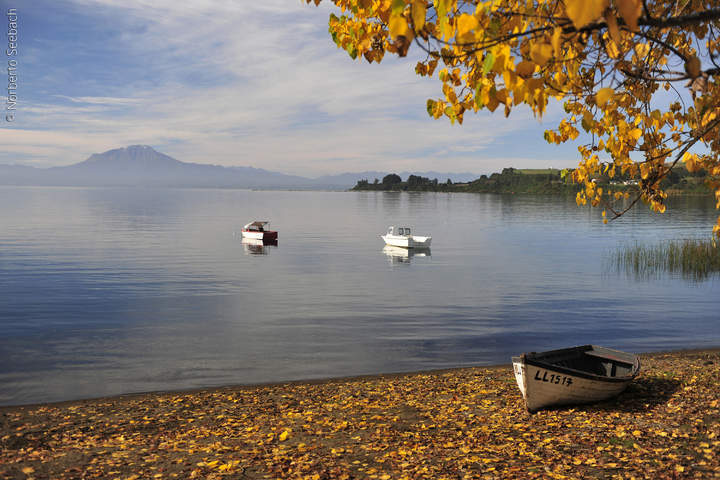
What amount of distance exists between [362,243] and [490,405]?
68.9 metres

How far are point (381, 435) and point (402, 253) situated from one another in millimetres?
58082

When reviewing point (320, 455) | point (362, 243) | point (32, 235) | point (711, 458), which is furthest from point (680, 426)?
point (32, 235)

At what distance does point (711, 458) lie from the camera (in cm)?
1009

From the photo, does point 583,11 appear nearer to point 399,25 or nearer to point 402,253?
point 399,25

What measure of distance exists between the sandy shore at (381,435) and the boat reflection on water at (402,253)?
153ft

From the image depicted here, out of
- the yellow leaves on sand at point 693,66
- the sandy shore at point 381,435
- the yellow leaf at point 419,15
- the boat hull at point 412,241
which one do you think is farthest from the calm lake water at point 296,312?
the yellow leaves on sand at point 693,66

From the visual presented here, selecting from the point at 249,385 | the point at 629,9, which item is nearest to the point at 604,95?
the point at 629,9

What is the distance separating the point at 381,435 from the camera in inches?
495

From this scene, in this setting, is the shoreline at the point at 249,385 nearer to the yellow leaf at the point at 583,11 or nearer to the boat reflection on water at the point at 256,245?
the yellow leaf at the point at 583,11

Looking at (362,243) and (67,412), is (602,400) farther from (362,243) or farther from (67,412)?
(362,243)

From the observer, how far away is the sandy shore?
10.4 m

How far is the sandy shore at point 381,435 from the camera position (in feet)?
34.3

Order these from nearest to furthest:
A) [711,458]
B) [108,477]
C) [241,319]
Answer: [711,458] → [108,477] → [241,319]

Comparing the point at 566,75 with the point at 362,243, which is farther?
the point at 362,243
